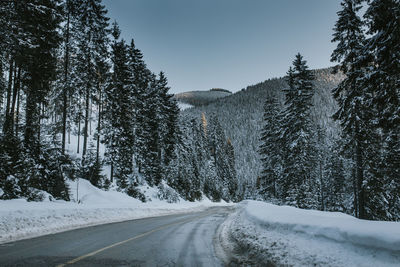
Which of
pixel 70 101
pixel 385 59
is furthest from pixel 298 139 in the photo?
pixel 70 101

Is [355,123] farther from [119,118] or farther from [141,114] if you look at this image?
[141,114]

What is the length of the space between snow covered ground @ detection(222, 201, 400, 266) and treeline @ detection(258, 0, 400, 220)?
7.40 m

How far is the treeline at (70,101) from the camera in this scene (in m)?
13.4

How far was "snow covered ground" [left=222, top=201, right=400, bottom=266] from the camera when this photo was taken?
374 cm

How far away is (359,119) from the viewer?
53.9 feet

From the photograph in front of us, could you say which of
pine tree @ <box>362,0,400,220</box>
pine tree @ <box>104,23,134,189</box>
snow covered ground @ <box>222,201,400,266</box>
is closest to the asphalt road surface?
snow covered ground @ <box>222,201,400,266</box>

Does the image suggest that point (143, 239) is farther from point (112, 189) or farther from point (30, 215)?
point (112, 189)

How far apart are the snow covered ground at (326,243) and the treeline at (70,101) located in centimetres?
1136

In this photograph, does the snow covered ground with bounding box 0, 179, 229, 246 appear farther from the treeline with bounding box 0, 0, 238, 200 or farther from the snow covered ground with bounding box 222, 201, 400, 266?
the snow covered ground with bounding box 222, 201, 400, 266

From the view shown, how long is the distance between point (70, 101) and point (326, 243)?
2449cm

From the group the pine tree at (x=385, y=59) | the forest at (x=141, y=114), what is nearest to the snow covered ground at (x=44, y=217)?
the forest at (x=141, y=114)

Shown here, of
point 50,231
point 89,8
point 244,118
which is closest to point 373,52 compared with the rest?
point 50,231

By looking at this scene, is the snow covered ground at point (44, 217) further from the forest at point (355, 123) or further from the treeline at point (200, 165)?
the treeline at point (200, 165)

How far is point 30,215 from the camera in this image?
31.9 feet
